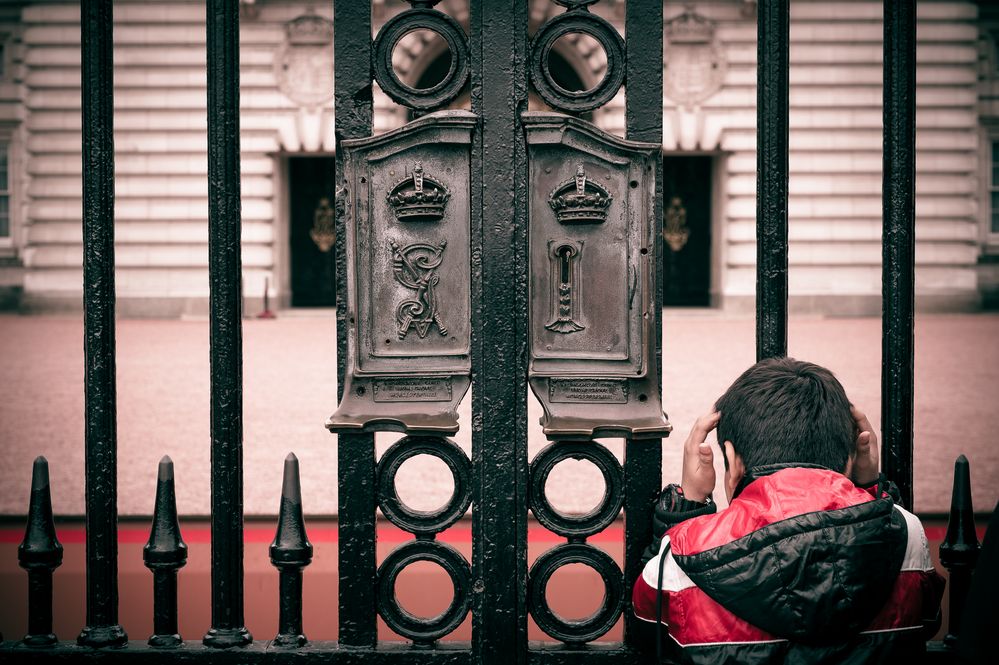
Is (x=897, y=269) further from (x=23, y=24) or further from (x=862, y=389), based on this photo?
(x=23, y=24)

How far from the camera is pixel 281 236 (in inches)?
906

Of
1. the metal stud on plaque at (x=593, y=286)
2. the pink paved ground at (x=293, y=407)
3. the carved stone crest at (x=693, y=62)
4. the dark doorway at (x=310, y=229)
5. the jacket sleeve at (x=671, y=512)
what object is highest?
the carved stone crest at (x=693, y=62)

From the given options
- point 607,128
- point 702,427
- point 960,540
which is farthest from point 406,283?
point 607,128

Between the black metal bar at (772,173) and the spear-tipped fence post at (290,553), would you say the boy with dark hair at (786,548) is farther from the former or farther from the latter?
the spear-tipped fence post at (290,553)

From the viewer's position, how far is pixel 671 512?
2182 millimetres

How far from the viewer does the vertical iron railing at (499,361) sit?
237 centimetres

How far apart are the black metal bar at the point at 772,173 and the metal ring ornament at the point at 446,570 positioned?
0.90 meters

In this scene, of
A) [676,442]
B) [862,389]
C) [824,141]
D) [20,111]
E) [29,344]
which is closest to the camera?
[676,442]

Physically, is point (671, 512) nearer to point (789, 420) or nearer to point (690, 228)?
point (789, 420)

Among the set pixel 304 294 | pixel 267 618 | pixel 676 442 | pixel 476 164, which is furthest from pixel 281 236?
pixel 476 164

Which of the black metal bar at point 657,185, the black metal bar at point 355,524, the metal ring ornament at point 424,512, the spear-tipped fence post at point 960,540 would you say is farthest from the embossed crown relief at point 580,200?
the spear-tipped fence post at point 960,540

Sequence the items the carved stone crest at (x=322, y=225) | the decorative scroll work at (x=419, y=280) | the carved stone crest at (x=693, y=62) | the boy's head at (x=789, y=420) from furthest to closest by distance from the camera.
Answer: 1. the carved stone crest at (x=322, y=225)
2. the carved stone crest at (x=693, y=62)
3. the decorative scroll work at (x=419, y=280)
4. the boy's head at (x=789, y=420)

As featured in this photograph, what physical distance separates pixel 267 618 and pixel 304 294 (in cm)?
2071

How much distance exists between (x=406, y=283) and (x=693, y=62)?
21.3 metres
